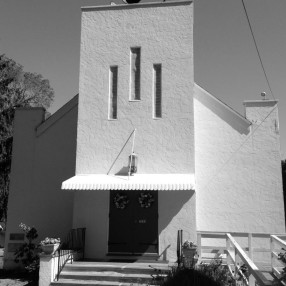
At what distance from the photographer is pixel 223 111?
62.6 feet

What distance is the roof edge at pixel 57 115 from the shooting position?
20172 millimetres

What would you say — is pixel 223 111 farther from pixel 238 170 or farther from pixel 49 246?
pixel 49 246

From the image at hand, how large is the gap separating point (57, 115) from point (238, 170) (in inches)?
370

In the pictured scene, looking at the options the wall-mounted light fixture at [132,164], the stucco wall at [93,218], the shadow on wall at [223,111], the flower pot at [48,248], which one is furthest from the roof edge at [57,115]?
the flower pot at [48,248]

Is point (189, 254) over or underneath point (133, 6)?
underneath

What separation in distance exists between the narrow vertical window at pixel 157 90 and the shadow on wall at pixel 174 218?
135 inches

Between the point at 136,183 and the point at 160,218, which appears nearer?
the point at 136,183

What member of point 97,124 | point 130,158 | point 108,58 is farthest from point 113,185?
point 108,58

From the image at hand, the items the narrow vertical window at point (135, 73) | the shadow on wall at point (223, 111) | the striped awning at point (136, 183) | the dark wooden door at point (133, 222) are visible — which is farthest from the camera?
the shadow on wall at point (223, 111)

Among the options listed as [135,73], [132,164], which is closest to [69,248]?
[132,164]

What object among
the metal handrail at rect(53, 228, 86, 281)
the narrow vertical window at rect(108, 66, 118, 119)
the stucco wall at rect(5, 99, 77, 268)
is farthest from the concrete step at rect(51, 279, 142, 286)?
the narrow vertical window at rect(108, 66, 118, 119)

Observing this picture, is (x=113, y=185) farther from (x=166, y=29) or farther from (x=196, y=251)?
(x=166, y=29)

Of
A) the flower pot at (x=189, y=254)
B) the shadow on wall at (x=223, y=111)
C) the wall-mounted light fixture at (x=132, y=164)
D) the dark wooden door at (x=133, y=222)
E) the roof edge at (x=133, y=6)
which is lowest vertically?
the flower pot at (x=189, y=254)

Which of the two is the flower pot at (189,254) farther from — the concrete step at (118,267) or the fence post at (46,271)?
the fence post at (46,271)
